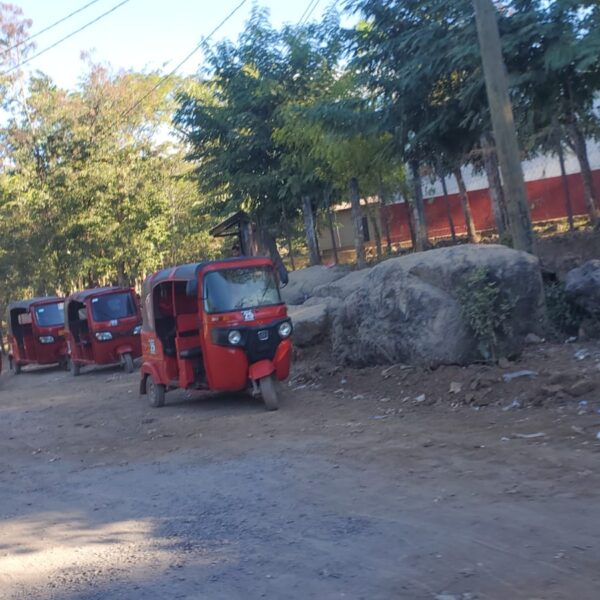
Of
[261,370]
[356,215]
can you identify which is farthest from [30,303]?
[261,370]

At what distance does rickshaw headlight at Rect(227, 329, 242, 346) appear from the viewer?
37.0 feet

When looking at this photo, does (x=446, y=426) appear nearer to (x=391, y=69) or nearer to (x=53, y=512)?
(x=53, y=512)

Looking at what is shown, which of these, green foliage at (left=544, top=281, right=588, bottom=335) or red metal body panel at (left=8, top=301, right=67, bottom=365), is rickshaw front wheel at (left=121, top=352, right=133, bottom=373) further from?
green foliage at (left=544, top=281, right=588, bottom=335)

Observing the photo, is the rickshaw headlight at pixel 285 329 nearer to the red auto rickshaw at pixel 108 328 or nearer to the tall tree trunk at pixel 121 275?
the red auto rickshaw at pixel 108 328

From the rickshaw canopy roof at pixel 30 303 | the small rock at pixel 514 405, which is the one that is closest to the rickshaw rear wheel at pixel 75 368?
the rickshaw canopy roof at pixel 30 303

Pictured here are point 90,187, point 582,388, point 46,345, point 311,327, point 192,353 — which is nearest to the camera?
point 582,388

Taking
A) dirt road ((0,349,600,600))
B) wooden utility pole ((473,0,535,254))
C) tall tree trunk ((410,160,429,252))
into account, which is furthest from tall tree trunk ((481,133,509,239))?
dirt road ((0,349,600,600))

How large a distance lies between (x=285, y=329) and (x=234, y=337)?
2.60 ft

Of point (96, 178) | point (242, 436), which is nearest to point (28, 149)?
point (96, 178)

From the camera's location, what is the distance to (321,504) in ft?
21.8

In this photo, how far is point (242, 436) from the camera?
9867mm

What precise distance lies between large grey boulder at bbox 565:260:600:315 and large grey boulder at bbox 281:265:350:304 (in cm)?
721

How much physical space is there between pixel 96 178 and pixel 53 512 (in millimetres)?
23097

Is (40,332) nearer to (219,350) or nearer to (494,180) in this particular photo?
(494,180)
